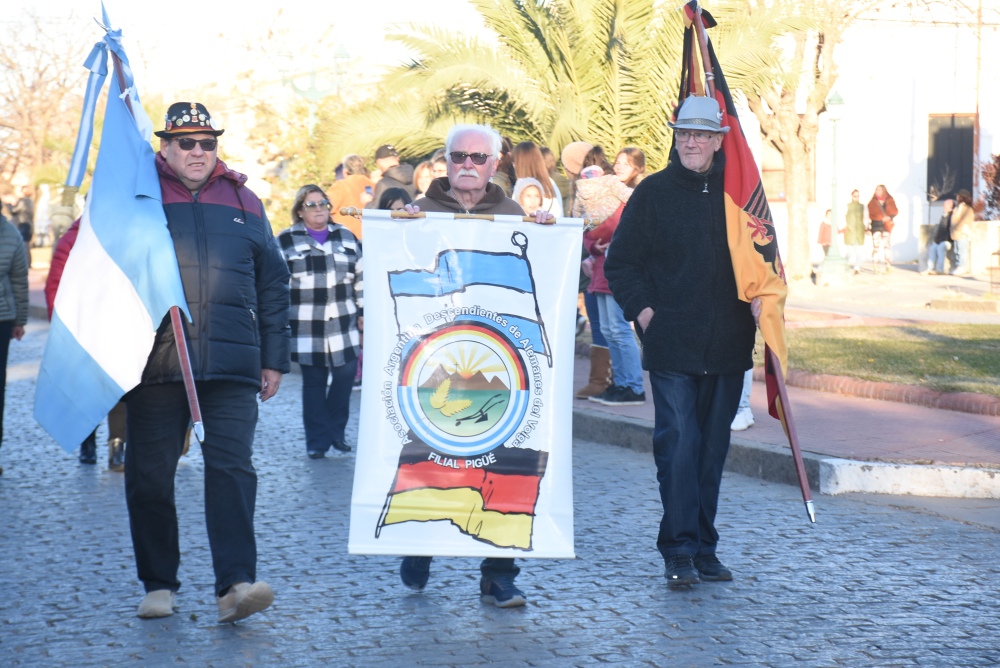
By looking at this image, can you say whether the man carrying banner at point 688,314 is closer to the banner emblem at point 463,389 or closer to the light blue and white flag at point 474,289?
the light blue and white flag at point 474,289

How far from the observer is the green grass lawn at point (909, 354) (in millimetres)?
10492

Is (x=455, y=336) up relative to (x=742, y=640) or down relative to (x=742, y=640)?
up

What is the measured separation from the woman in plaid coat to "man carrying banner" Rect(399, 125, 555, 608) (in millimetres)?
3542

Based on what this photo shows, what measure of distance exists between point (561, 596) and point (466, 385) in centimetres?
96

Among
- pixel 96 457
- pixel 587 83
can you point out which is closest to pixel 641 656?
pixel 96 457

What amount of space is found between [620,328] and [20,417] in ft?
16.8

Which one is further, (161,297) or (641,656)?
(161,297)

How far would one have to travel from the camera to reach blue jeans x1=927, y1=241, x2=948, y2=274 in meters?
26.1

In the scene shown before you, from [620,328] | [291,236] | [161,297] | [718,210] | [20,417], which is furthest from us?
[20,417]

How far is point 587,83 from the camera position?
16531 mm

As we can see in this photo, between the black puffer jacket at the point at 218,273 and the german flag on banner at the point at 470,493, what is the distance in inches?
28.2

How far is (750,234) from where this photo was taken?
5.56 metres

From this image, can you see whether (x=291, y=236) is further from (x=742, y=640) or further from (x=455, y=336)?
(x=742, y=640)

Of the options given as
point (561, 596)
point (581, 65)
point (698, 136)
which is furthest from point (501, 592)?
point (581, 65)
